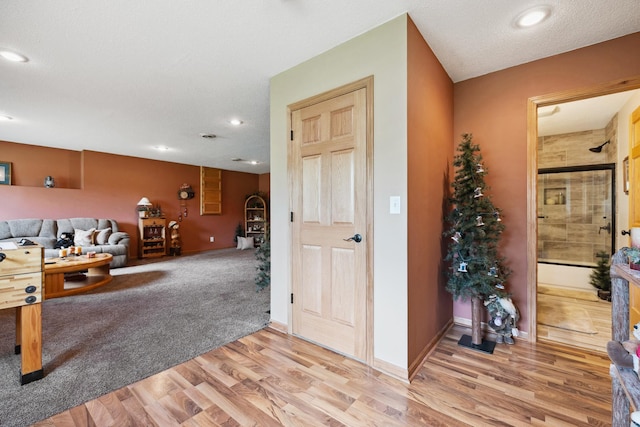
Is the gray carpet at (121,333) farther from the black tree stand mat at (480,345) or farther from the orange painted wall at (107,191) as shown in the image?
the orange painted wall at (107,191)

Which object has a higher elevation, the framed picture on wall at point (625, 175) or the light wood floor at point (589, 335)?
the framed picture on wall at point (625, 175)

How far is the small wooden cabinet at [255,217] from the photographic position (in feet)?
28.8

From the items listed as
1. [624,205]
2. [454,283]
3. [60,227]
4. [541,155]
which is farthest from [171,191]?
[624,205]

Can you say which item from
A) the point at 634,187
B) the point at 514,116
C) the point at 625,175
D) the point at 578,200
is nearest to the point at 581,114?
the point at 625,175

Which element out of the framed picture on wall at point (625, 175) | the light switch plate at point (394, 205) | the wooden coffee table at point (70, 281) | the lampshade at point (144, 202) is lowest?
the wooden coffee table at point (70, 281)

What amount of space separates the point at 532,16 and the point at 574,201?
3.91 metres

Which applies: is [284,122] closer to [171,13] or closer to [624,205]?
[171,13]

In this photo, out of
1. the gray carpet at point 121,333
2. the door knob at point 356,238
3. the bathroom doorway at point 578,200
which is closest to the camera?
the gray carpet at point 121,333

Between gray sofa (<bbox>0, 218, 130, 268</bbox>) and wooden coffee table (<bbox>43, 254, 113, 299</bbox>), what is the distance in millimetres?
856

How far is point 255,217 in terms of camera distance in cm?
898

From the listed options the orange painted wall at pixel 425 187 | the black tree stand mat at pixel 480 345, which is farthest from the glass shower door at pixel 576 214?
the orange painted wall at pixel 425 187

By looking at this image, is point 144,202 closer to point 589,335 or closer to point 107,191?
point 107,191

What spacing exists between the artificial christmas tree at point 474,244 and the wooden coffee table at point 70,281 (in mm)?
4496

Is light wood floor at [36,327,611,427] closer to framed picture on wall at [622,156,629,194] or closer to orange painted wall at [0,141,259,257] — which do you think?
framed picture on wall at [622,156,629,194]
